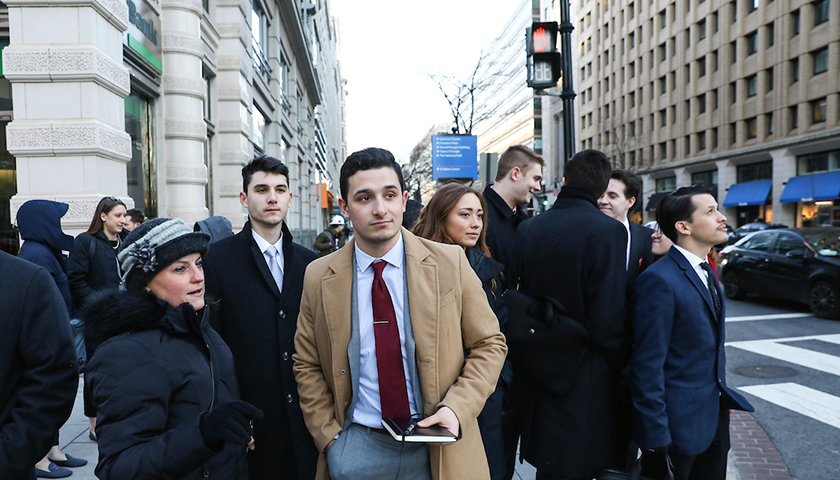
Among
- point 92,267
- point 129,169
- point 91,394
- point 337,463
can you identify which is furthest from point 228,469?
point 129,169

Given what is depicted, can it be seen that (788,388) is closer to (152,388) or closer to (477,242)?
(477,242)

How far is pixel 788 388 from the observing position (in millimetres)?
6117

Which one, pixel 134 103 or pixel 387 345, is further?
pixel 134 103

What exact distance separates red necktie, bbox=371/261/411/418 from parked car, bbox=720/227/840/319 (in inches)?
418

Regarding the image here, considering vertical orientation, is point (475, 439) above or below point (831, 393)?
above

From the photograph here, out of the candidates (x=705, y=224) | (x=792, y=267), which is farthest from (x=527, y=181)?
(x=792, y=267)

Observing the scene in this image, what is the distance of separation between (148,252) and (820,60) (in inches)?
1484

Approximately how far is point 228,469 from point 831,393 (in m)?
6.64

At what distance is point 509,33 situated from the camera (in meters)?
79.1

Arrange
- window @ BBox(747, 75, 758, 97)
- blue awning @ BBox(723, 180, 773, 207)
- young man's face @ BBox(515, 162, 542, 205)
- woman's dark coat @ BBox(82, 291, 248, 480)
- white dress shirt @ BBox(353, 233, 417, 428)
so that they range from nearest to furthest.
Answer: woman's dark coat @ BBox(82, 291, 248, 480), white dress shirt @ BBox(353, 233, 417, 428), young man's face @ BBox(515, 162, 542, 205), blue awning @ BBox(723, 180, 773, 207), window @ BBox(747, 75, 758, 97)

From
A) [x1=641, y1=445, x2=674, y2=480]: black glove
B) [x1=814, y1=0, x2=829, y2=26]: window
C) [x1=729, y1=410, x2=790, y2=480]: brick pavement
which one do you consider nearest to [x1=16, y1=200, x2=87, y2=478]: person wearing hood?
[x1=641, y1=445, x2=674, y2=480]: black glove

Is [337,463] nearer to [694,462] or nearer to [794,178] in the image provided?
[694,462]

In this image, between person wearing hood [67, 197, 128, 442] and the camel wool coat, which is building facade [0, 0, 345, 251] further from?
the camel wool coat

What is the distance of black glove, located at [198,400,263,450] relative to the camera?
1712 millimetres
